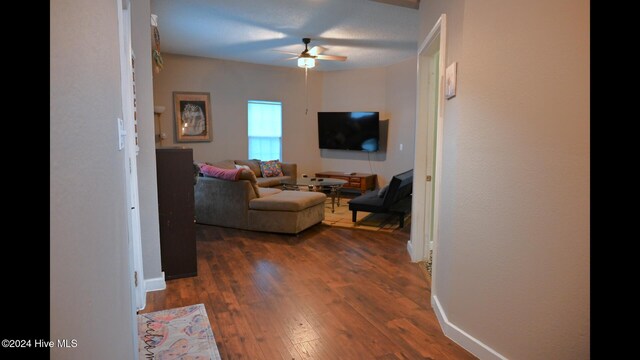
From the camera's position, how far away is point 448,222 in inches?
93.7

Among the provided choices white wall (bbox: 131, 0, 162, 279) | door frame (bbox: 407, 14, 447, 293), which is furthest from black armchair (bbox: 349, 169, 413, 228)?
white wall (bbox: 131, 0, 162, 279)

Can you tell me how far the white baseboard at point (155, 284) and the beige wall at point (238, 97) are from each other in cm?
413

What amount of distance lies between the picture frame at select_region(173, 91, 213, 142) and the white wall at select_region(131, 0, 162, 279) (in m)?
4.02

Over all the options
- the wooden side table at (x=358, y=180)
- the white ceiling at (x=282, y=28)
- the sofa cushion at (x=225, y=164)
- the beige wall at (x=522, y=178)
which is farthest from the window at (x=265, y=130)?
the beige wall at (x=522, y=178)

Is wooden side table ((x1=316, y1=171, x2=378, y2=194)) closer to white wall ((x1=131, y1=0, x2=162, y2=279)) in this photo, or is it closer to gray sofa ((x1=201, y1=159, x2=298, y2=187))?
gray sofa ((x1=201, y1=159, x2=298, y2=187))

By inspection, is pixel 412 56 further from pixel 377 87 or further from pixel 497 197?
pixel 497 197

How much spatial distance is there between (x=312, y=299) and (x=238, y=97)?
5246 millimetres

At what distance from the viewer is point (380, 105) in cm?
766

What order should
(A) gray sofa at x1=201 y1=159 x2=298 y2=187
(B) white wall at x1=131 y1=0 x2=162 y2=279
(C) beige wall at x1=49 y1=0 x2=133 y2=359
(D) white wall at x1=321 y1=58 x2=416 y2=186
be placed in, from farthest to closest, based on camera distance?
1. (D) white wall at x1=321 y1=58 x2=416 y2=186
2. (A) gray sofa at x1=201 y1=159 x2=298 y2=187
3. (B) white wall at x1=131 y1=0 x2=162 y2=279
4. (C) beige wall at x1=49 y1=0 x2=133 y2=359

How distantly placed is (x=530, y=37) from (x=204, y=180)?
13.1ft

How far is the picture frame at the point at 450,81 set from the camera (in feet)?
7.42

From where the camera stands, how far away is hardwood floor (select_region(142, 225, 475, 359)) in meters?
2.20

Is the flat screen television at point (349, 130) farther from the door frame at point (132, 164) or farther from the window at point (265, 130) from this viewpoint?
the door frame at point (132, 164)
